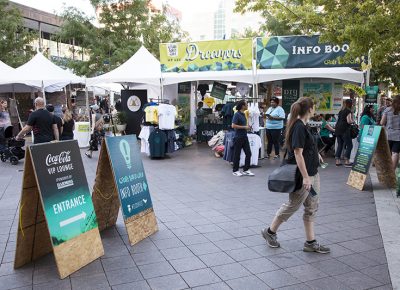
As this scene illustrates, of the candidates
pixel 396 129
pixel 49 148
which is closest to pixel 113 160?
pixel 49 148

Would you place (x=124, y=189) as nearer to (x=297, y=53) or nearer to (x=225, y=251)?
(x=225, y=251)

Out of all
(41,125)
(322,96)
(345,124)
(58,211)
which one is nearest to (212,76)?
(322,96)

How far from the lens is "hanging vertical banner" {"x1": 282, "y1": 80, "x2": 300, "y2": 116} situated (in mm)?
13297

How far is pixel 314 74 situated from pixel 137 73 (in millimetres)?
5876

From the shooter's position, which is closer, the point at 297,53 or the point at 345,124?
the point at 345,124

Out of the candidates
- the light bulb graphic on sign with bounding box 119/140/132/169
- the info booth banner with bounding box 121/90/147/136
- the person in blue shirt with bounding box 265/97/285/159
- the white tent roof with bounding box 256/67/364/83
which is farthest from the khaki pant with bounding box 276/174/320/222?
the info booth banner with bounding box 121/90/147/136

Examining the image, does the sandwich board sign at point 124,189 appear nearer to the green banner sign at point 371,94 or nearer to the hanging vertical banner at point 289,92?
the green banner sign at point 371,94

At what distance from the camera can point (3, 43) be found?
21.0m

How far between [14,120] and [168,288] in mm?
15096

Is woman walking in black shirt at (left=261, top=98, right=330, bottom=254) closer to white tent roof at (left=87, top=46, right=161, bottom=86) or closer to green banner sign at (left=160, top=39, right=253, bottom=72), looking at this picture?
green banner sign at (left=160, top=39, right=253, bottom=72)

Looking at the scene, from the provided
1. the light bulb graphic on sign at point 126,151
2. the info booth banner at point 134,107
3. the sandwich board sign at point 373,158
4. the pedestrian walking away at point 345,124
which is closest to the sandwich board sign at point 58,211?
the light bulb graphic on sign at point 126,151

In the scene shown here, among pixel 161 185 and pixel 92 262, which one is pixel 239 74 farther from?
pixel 92 262

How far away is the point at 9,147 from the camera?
1079cm

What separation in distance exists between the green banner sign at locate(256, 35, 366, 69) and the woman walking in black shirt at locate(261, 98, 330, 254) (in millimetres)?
7887
